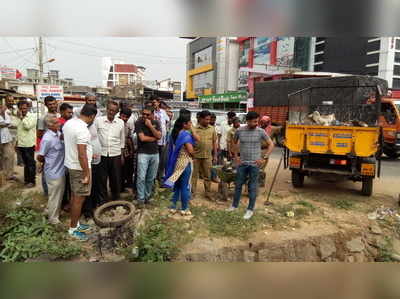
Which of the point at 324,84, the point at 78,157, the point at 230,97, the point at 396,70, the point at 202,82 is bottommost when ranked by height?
the point at 78,157

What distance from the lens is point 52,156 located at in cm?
321

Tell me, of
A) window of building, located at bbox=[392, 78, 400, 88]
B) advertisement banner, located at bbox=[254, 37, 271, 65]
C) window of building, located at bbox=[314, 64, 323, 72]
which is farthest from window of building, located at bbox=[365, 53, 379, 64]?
advertisement banner, located at bbox=[254, 37, 271, 65]

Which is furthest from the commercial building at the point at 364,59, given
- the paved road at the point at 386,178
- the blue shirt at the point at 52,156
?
the blue shirt at the point at 52,156

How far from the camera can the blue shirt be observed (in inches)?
126

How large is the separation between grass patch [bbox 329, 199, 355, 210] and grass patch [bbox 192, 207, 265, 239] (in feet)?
5.10

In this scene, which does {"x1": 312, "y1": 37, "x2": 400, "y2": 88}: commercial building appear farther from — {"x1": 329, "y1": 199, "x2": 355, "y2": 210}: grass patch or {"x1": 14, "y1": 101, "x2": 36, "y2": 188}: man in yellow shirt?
{"x1": 14, "y1": 101, "x2": 36, "y2": 188}: man in yellow shirt

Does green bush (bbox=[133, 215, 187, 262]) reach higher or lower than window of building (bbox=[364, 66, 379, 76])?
lower

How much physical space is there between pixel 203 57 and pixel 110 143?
46330 millimetres

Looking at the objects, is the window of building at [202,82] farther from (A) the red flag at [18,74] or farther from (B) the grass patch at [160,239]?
(B) the grass patch at [160,239]

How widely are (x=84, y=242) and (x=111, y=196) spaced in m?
1.24

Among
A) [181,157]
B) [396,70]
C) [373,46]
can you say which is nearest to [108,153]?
[181,157]

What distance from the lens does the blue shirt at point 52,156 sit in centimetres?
320

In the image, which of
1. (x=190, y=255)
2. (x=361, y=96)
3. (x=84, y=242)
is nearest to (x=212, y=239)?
(x=190, y=255)

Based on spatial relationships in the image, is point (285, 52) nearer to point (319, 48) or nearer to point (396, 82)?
point (319, 48)
